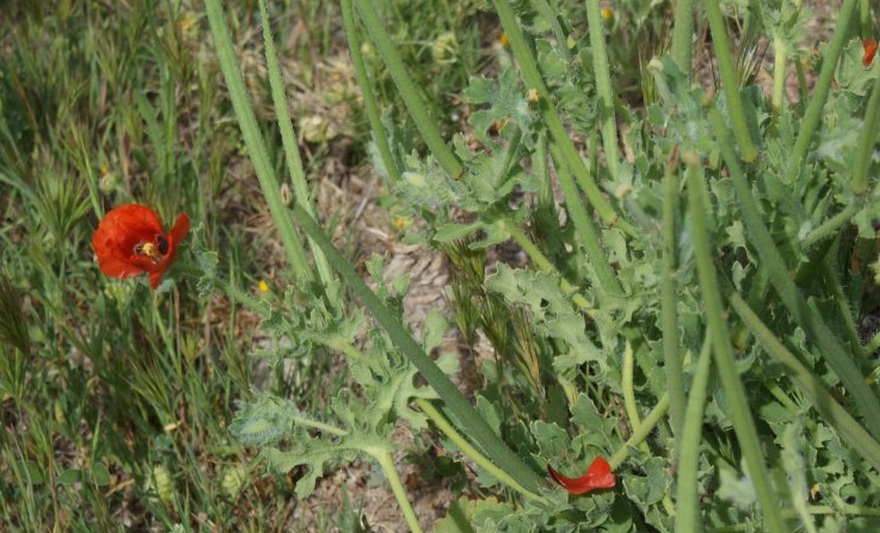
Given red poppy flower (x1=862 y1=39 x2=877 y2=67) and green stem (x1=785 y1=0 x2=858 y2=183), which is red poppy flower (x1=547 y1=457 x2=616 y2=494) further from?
red poppy flower (x1=862 y1=39 x2=877 y2=67)

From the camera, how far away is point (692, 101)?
5.16 ft

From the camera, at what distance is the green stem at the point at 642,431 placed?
168 centimetres

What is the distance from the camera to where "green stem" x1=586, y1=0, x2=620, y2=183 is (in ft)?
5.99

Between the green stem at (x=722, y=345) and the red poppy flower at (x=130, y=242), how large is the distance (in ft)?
3.01

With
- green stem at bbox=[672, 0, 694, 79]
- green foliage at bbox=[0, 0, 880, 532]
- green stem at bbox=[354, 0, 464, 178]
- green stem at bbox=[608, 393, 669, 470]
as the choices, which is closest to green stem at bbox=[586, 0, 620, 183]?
green foliage at bbox=[0, 0, 880, 532]

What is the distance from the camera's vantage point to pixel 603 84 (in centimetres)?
188

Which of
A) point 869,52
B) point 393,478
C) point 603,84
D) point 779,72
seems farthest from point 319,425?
point 869,52

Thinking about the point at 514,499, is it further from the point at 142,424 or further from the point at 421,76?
the point at 421,76

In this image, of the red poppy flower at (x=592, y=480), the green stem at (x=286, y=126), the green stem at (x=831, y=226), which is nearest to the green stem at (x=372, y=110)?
the green stem at (x=286, y=126)

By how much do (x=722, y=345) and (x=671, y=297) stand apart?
138 mm

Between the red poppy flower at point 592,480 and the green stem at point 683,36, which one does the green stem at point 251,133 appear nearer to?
the red poppy flower at point 592,480

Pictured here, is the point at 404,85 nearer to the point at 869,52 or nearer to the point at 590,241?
the point at 590,241

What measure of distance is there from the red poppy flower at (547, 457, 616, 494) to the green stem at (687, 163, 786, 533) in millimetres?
465

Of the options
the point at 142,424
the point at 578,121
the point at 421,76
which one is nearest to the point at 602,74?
the point at 578,121
